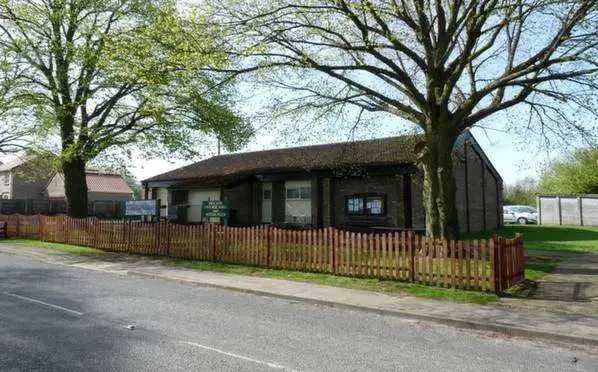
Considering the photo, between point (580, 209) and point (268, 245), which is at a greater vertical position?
point (580, 209)

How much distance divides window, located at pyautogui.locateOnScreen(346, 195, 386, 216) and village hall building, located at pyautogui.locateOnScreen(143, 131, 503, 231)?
1.9 inches

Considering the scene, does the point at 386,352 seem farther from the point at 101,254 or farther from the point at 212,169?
the point at 212,169

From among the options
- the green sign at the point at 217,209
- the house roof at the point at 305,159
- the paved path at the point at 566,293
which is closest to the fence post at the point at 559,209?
the house roof at the point at 305,159

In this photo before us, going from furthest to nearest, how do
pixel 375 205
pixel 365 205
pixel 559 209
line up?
1. pixel 559 209
2. pixel 365 205
3. pixel 375 205

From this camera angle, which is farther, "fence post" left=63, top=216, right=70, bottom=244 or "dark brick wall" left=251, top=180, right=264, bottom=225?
"dark brick wall" left=251, top=180, right=264, bottom=225

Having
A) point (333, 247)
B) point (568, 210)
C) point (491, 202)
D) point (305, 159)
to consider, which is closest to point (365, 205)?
point (305, 159)

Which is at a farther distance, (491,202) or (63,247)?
(491,202)

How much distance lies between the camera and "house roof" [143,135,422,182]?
2239 centimetres

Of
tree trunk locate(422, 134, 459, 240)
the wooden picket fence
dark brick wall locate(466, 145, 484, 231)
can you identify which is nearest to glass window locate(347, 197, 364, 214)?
dark brick wall locate(466, 145, 484, 231)

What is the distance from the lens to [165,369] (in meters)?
5.21

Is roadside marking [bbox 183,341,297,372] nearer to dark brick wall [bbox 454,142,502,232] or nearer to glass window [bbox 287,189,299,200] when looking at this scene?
glass window [bbox 287,189,299,200]

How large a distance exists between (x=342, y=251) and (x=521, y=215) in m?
35.8

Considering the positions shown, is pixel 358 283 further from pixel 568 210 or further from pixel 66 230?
pixel 568 210

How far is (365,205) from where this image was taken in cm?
2291
